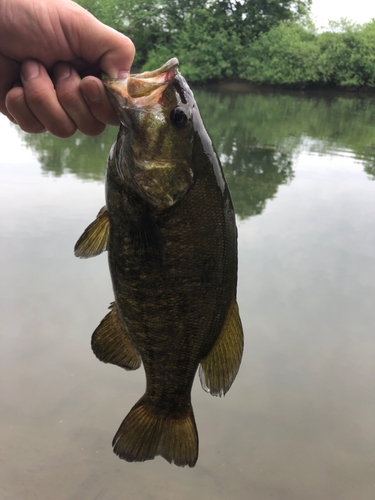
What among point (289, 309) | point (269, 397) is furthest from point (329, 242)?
point (269, 397)

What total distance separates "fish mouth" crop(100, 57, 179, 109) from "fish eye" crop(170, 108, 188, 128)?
7cm

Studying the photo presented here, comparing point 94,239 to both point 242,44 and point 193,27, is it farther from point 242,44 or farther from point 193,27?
point 242,44

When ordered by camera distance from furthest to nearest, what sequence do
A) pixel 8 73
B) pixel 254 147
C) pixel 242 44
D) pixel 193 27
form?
pixel 242 44
pixel 193 27
pixel 254 147
pixel 8 73

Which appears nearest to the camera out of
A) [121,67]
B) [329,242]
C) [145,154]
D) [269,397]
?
[145,154]

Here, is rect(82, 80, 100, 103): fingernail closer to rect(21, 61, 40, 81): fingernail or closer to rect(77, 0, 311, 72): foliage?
rect(21, 61, 40, 81): fingernail

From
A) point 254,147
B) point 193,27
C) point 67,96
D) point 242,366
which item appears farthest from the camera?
point 193,27

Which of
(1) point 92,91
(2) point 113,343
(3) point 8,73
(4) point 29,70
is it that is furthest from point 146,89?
(2) point 113,343

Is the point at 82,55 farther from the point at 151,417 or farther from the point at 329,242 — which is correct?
the point at 329,242

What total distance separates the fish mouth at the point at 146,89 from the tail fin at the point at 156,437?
1201 millimetres

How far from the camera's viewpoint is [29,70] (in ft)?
5.74

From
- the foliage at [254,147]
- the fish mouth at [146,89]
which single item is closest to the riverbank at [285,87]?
the foliage at [254,147]

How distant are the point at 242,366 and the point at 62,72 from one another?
9.84ft

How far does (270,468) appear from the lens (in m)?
3.00

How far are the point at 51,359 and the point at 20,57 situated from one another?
9.01 ft
